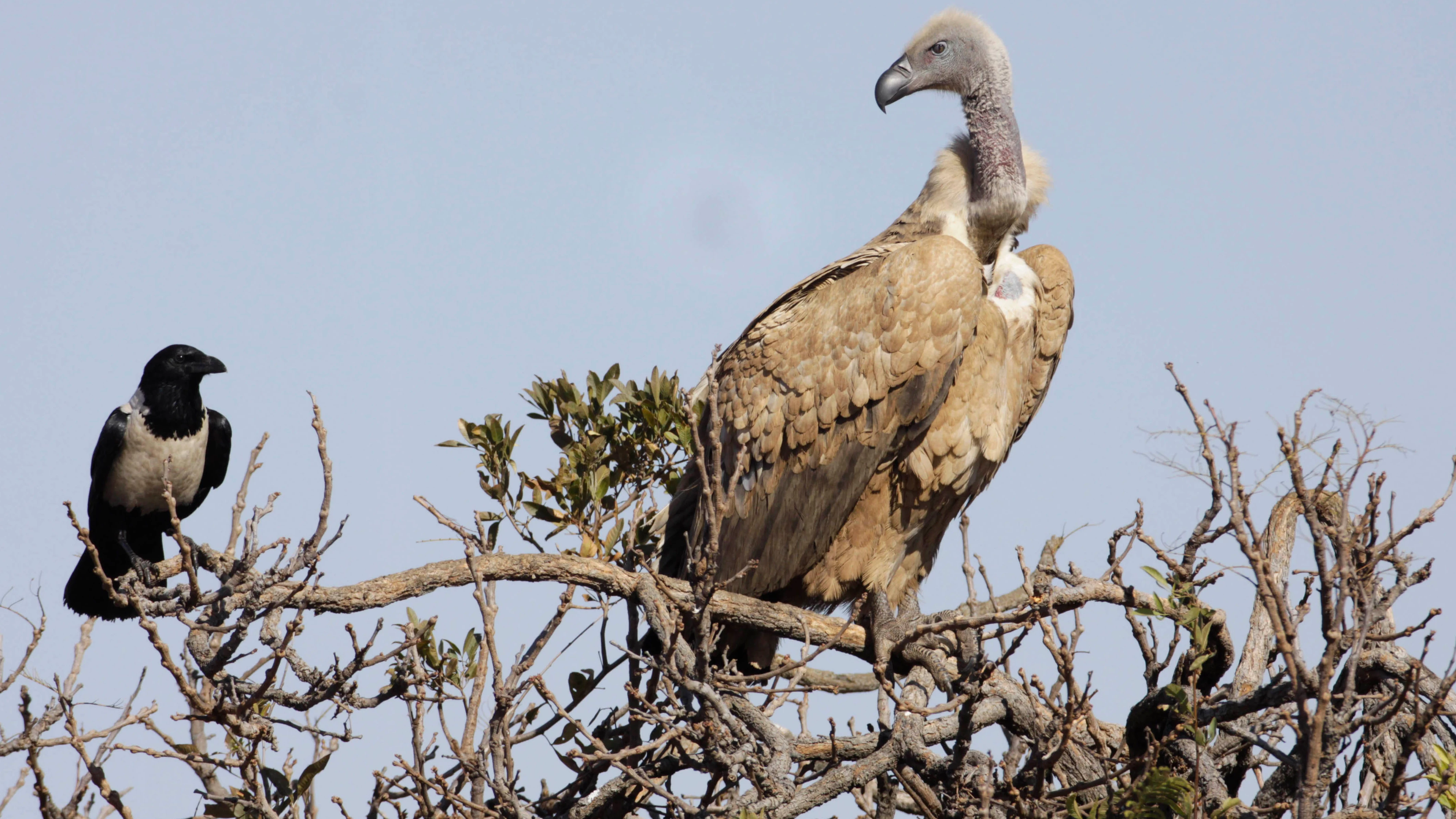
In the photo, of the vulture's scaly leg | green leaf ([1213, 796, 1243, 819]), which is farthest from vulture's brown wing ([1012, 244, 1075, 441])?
green leaf ([1213, 796, 1243, 819])

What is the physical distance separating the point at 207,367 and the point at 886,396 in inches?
124

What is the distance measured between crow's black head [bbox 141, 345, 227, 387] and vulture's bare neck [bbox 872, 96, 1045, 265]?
303 cm

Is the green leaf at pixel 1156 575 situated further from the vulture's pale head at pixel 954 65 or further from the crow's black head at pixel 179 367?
the crow's black head at pixel 179 367

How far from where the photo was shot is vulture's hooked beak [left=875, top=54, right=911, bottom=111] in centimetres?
515

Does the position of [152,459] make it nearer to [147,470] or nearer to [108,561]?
[147,470]

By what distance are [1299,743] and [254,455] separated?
95.4 inches

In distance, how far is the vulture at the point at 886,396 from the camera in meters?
4.25

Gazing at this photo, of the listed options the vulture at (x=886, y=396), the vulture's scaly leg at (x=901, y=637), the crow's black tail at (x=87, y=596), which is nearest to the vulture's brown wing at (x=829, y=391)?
the vulture at (x=886, y=396)

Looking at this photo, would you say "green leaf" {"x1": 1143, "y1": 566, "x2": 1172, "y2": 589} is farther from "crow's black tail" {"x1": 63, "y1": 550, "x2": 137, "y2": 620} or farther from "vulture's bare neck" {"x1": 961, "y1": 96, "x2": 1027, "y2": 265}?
"crow's black tail" {"x1": 63, "y1": 550, "x2": 137, "y2": 620}

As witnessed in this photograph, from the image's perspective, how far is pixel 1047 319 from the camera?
4602 mm

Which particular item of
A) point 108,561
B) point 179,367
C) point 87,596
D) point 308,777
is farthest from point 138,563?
Result: point 308,777

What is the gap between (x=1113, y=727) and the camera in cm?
435

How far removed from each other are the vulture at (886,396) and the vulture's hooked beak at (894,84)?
49 centimetres

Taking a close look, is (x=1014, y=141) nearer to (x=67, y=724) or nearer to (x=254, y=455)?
(x=254, y=455)
